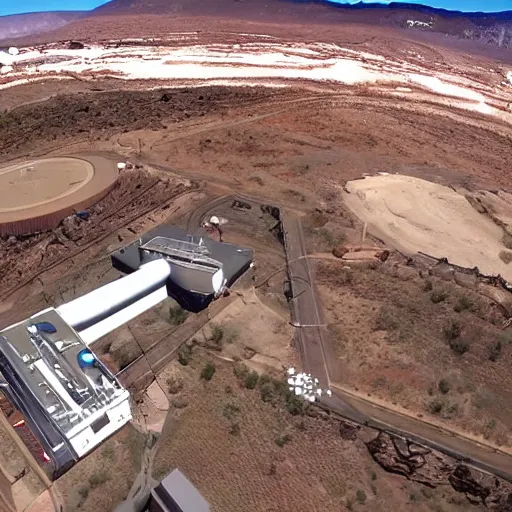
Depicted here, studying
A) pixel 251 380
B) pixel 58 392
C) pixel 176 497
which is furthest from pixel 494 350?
pixel 58 392

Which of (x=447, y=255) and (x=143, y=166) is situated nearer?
(x=447, y=255)

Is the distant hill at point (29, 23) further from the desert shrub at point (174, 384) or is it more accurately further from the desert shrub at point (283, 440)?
the desert shrub at point (283, 440)

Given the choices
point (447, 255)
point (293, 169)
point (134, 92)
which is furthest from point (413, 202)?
point (134, 92)

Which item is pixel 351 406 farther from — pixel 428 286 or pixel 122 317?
pixel 122 317

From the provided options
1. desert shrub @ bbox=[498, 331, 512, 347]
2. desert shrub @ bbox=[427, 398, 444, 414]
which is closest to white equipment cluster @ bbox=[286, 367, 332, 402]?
desert shrub @ bbox=[427, 398, 444, 414]

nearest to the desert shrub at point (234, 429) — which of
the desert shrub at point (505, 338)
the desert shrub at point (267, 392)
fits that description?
the desert shrub at point (267, 392)

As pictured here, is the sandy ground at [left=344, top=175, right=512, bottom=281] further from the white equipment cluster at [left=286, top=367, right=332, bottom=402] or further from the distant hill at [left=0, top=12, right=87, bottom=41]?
the distant hill at [left=0, top=12, right=87, bottom=41]

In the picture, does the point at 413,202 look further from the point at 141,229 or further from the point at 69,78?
the point at 69,78
